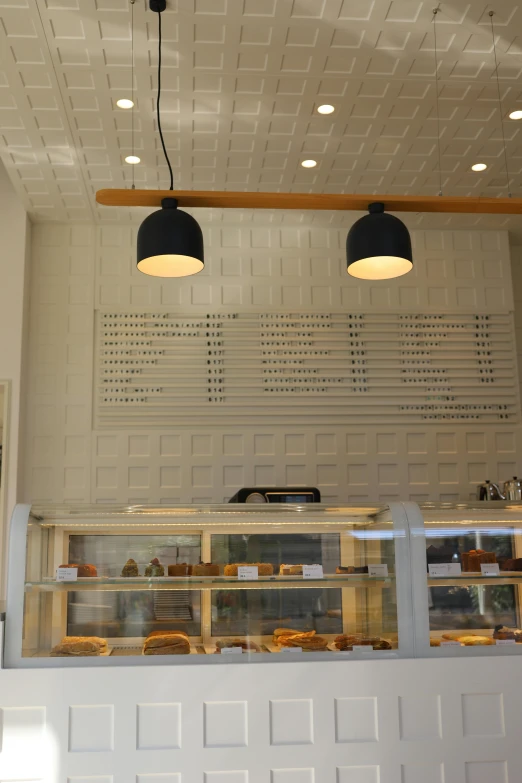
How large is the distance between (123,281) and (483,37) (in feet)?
9.63

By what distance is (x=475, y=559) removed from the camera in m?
3.02

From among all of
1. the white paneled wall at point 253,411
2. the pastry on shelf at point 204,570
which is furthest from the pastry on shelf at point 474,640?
→ the white paneled wall at point 253,411

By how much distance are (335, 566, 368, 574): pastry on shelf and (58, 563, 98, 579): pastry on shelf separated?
0.93 m

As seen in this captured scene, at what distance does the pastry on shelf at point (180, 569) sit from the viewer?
2926 mm

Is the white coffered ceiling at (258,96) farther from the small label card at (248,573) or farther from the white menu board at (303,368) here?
the small label card at (248,573)

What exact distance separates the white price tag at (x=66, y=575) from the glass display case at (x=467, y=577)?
1.25m

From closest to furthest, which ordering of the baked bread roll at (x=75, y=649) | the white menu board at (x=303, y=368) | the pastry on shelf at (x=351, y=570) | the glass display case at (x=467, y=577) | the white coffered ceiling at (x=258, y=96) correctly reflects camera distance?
the baked bread roll at (x=75, y=649) < the glass display case at (x=467, y=577) < the pastry on shelf at (x=351, y=570) < the white coffered ceiling at (x=258, y=96) < the white menu board at (x=303, y=368)

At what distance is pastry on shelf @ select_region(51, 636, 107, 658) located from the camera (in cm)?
275

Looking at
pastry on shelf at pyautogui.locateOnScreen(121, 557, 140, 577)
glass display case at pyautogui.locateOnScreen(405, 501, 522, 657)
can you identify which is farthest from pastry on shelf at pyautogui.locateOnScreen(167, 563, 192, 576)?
glass display case at pyautogui.locateOnScreen(405, 501, 522, 657)

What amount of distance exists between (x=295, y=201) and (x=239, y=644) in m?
1.71

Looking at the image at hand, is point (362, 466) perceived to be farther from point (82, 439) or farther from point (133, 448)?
point (82, 439)

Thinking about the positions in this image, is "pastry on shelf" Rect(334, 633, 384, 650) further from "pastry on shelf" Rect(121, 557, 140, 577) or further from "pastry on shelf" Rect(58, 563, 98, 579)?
"pastry on shelf" Rect(58, 563, 98, 579)

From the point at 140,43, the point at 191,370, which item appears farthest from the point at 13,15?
the point at 191,370

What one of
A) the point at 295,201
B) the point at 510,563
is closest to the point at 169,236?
the point at 295,201
